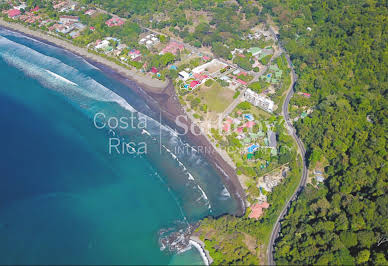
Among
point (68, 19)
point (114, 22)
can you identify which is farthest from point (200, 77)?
point (68, 19)

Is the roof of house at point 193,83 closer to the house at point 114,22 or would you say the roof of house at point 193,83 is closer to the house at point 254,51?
the house at point 254,51

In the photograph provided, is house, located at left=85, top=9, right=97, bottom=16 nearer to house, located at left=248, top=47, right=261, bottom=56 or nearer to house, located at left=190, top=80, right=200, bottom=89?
house, located at left=190, top=80, right=200, bottom=89

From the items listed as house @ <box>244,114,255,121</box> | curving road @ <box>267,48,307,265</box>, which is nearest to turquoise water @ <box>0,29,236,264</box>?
curving road @ <box>267,48,307,265</box>

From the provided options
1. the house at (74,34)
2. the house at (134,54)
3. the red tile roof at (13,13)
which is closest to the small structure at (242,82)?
the house at (134,54)

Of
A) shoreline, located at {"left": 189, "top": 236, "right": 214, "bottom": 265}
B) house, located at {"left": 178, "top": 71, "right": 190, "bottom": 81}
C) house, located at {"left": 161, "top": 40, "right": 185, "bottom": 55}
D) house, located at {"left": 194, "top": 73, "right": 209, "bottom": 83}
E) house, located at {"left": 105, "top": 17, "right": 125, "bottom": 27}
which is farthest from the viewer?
house, located at {"left": 105, "top": 17, "right": 125, "bottom": 27}

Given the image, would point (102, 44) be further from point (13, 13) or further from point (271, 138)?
point (271, 138)

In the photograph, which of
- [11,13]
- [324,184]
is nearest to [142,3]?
[11,13]
